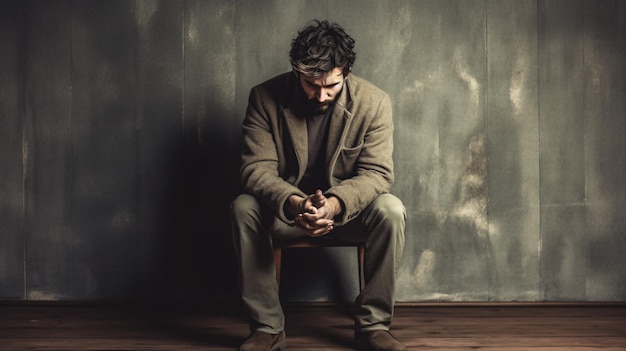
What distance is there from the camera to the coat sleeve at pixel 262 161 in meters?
2.01

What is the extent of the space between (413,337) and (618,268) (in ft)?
4.05

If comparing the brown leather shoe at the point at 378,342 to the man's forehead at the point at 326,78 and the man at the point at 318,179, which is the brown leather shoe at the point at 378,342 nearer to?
the man at the point at 318,179

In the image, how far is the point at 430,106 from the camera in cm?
271

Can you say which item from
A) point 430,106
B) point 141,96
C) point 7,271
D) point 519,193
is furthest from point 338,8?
point 7,271

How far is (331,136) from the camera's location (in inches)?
86.8

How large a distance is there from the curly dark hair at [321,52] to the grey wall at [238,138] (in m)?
0.64

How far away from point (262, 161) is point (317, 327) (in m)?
0.71

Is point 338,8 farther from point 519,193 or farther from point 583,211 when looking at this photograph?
point 583,211

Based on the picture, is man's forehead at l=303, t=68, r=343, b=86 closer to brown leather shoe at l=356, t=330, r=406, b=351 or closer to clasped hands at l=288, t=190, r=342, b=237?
clasped hands at l=288, t=190, r=342, b=237

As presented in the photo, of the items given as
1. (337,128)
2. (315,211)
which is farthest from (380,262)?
(337,128)

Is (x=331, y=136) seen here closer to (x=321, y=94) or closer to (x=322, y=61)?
(x=321, y=94)

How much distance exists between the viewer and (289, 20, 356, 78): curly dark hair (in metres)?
2.00

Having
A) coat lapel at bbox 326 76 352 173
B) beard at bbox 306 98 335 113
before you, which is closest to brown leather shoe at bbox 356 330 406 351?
coat lapel at bbox 326 76 352 173

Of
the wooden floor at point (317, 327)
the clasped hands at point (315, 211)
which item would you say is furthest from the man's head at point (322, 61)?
the wooden floor at point (317, 327)
